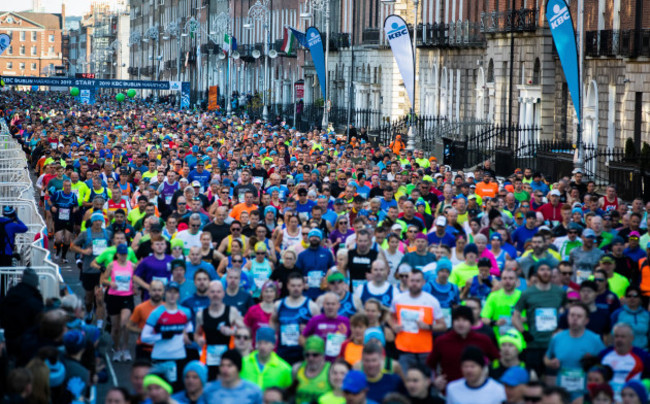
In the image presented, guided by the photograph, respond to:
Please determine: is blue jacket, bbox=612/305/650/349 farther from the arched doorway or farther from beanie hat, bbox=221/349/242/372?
the arched doorway

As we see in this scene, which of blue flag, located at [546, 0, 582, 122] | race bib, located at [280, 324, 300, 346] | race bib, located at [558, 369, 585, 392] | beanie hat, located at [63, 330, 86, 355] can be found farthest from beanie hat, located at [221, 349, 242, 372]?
blue flag, located at [546, 0, 582, 122]

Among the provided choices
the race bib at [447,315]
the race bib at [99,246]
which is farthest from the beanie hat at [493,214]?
the race bib at [447,315]

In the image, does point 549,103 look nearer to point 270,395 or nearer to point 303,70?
point 270,395

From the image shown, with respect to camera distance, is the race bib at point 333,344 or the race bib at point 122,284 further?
the race bib at point 122,284

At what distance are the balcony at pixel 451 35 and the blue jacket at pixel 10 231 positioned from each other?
3105 cm

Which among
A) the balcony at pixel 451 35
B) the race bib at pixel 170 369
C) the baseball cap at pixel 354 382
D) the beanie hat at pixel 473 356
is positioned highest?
the balcony at pixel 451 35

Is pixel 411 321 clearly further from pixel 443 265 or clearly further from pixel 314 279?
pixel 314 279

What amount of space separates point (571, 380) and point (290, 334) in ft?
8.24

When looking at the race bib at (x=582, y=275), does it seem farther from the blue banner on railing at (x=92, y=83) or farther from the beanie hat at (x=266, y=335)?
the blue banner on railing at (x=92, y=83)

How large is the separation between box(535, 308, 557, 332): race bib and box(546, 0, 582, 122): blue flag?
622 inches

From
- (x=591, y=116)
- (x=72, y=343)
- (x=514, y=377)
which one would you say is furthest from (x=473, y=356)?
(x=591, y=116)

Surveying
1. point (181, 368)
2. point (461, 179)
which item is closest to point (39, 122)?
point (461, 179)

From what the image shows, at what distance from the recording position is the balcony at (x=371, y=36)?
61562mm

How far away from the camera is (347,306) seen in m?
11.9
